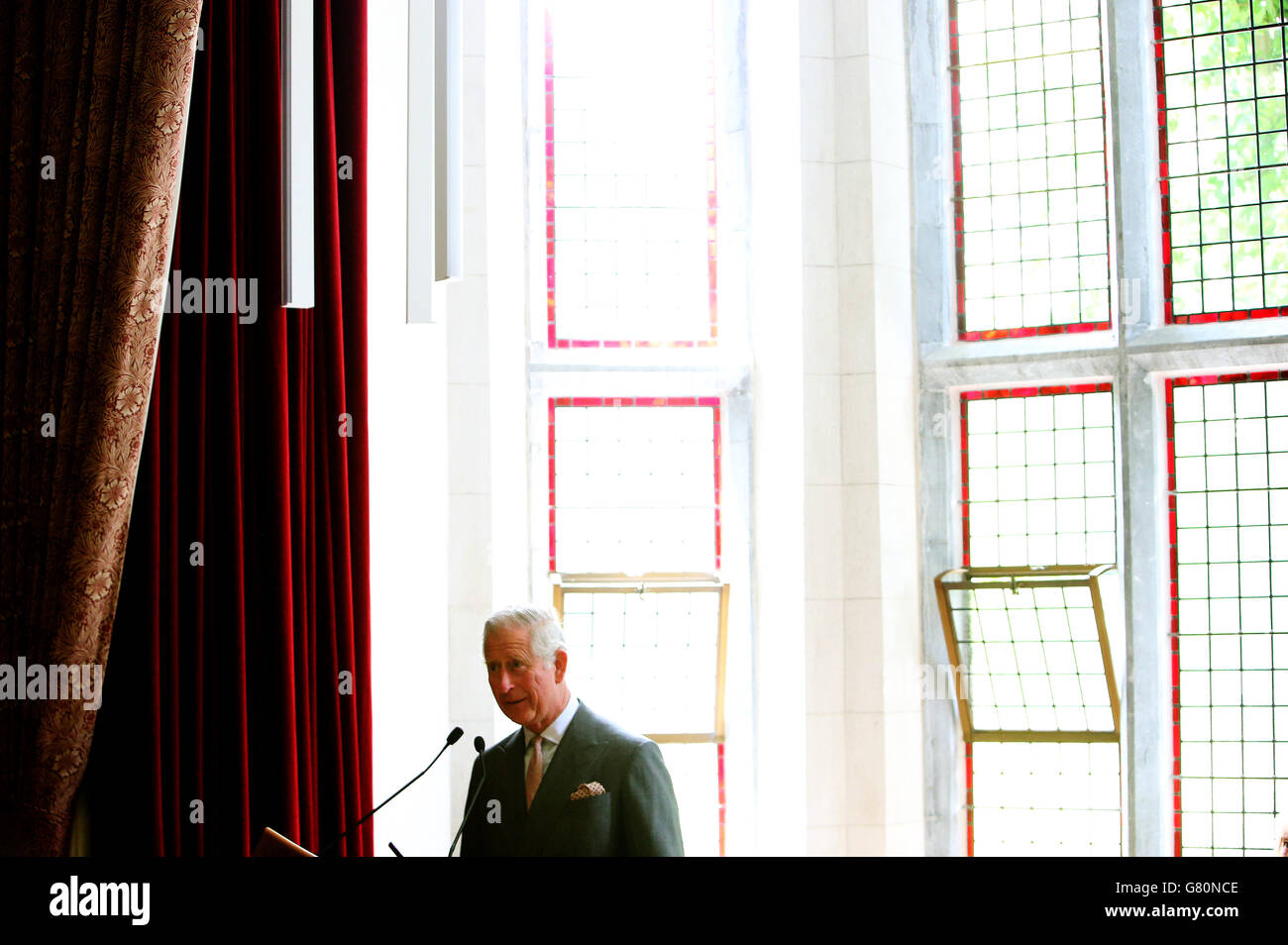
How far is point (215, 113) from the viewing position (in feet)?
8.55

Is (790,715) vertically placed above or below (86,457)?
below

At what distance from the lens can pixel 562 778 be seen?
267cm

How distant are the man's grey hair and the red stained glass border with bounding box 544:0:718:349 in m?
1.75

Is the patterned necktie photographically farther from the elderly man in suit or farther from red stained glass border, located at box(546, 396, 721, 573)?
red stained glass border, located at box(546, 396, 721, 573)

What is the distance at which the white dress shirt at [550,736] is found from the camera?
280 centimetres

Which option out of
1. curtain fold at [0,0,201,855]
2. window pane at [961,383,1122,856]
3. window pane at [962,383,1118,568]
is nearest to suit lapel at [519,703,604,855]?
curtain fold at [0,0,201,855]

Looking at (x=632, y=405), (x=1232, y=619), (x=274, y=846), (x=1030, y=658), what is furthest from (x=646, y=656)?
(x=274, y=846)

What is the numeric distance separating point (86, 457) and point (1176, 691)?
3.44 m

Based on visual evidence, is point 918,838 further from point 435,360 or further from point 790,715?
point 435,360

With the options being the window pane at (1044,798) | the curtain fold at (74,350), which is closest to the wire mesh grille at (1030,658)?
the window pane at (1044,798)

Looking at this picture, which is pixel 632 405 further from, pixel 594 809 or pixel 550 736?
pixel 594 809

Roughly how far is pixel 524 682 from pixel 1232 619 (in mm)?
2497

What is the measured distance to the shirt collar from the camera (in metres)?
2.80
